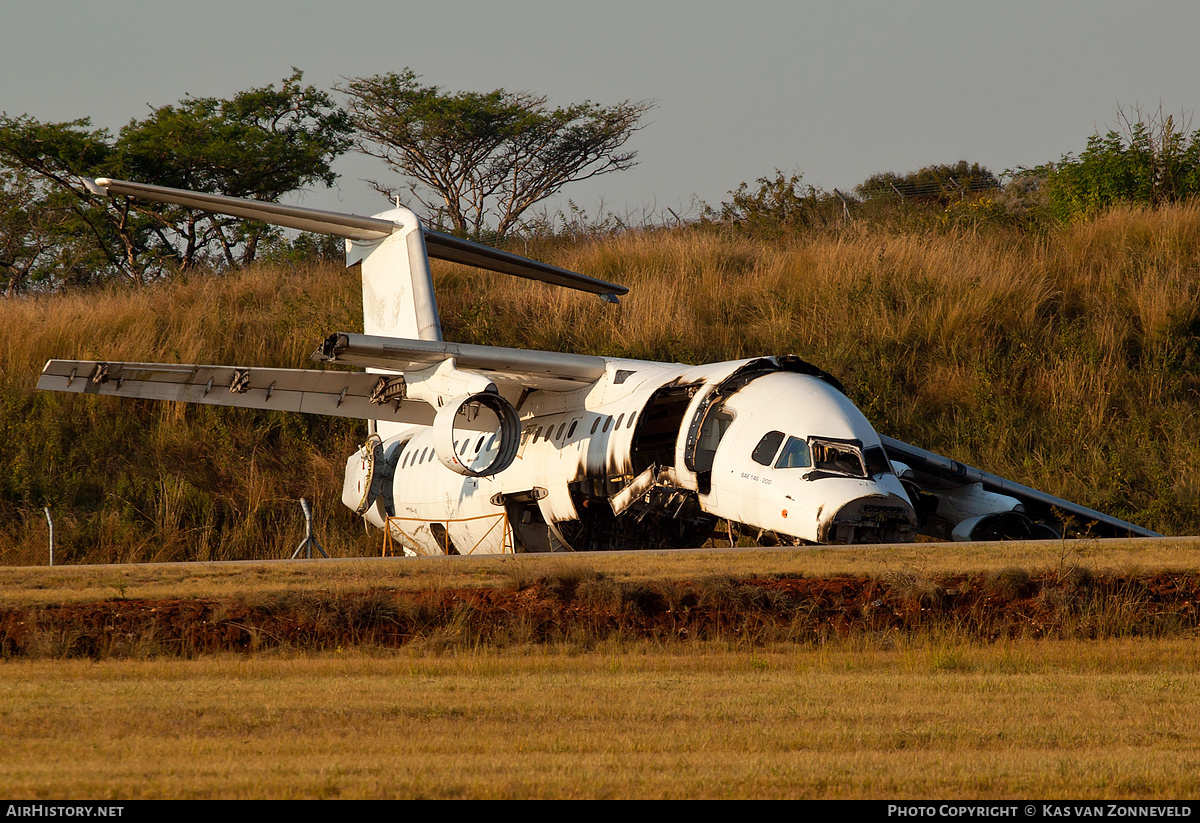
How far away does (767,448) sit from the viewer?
12.6 meters

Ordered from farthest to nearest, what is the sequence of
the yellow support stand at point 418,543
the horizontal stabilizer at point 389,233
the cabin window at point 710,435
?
the yellow support stand at point 418,543 → the horizontal stabilizer at point 389,233 → the cabin window at point 710,435

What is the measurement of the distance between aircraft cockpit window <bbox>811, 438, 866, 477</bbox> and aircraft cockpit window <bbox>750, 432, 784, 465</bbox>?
1.35 feet

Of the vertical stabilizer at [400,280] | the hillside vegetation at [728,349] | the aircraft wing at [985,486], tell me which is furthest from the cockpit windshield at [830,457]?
the hillside vegetation at [728,349]

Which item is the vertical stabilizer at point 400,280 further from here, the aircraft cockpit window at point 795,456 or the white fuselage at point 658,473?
the aircraft cockpit window at point 795,456

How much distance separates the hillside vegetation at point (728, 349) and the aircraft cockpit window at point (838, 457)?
820 cm

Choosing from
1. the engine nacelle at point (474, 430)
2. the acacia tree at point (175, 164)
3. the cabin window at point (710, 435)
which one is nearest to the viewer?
the cabin window at point (710, 435)

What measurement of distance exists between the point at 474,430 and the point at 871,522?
530 centimetres

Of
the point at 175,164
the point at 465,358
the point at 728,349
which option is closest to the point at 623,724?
the point at 465,358

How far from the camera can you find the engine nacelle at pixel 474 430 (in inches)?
553

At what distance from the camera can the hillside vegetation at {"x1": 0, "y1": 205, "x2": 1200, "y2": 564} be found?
20047 millimetres

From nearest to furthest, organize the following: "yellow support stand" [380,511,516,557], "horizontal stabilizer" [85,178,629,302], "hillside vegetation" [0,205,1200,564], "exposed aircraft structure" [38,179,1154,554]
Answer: "exposed aircraft structure" [38,179,1154,554] < "horizontal stabilizer" [85,178,629,302] < "yellow support stand" [380,511,516,557] < "hillside vegetation" [0,205,1200,564]

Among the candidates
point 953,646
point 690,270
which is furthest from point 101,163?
point 953,646

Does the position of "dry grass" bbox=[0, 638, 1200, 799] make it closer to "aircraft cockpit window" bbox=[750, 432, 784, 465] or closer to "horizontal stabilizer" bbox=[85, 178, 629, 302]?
"aircraft cockpit window" bbox=[750, 432, 784, 465]

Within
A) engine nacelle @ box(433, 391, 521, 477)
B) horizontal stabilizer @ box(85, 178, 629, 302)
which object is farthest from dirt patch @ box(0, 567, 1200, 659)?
horizontal stabilizer @ box(85, 178, 629, 302)
